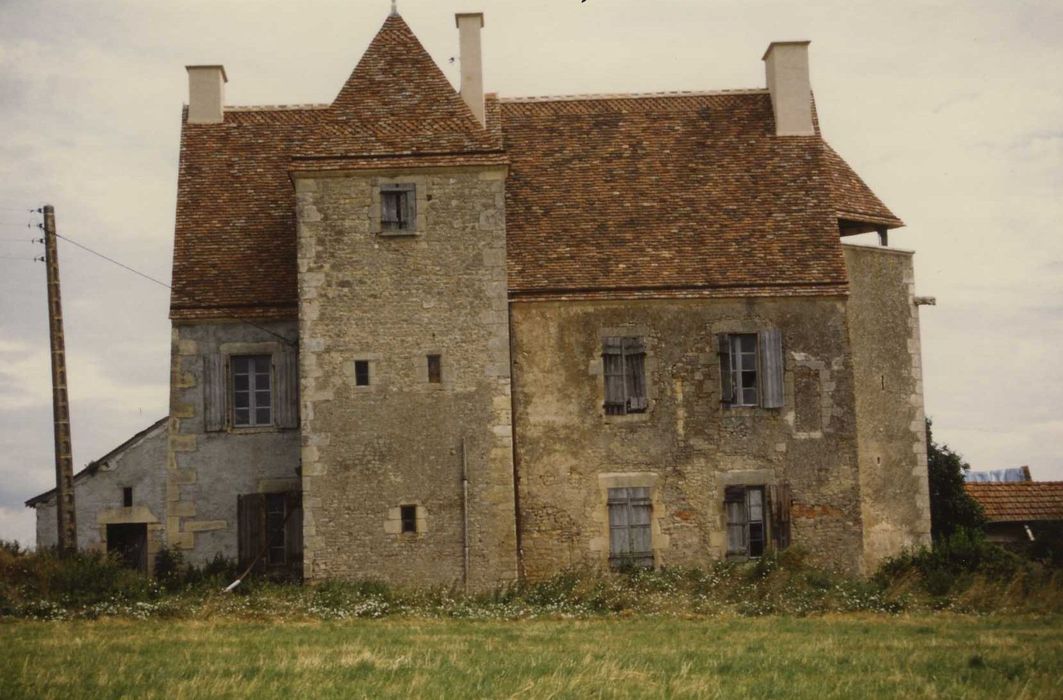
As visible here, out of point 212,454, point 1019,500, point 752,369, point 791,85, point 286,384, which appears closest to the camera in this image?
point 752,369

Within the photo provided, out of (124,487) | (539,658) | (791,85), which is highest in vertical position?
(791,85)

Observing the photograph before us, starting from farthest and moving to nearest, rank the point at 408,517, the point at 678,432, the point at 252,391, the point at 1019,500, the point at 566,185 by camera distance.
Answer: the point at 1019,500
the point at 566,185
the point at 252,391
the point at 678,432
the point at 408,517

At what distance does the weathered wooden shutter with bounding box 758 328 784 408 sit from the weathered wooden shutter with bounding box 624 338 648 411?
79.7 inches

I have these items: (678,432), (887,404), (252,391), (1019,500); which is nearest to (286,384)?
(252,391)

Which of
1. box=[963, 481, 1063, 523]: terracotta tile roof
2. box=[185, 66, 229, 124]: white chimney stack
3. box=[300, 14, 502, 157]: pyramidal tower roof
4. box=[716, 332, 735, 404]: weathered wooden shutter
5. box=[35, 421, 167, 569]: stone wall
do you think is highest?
box=[185, 66, 229, 124]: white chimney stack

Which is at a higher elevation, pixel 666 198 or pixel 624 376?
pixel 666 198

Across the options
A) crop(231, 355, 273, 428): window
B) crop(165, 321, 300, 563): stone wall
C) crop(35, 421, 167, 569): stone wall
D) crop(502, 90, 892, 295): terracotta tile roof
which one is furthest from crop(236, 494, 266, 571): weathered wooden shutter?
crop(502, 90, 892, 295): terracotta tile roof

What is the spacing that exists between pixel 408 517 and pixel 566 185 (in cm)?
695

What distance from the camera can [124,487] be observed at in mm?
26547

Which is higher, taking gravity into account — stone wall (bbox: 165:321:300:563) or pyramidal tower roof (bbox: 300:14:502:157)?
pyramidal tower roof (bbox: 300:14:502:157)

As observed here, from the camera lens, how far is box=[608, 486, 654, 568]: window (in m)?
25.1

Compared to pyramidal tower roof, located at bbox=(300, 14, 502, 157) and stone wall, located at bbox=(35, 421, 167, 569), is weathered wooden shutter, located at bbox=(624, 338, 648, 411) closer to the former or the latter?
pyramidal tower roof, located at bbox=(300, 14, 502, 157)

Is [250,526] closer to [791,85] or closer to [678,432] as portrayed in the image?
[678,432]

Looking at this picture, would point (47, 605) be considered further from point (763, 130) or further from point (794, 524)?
point (763, 130)
